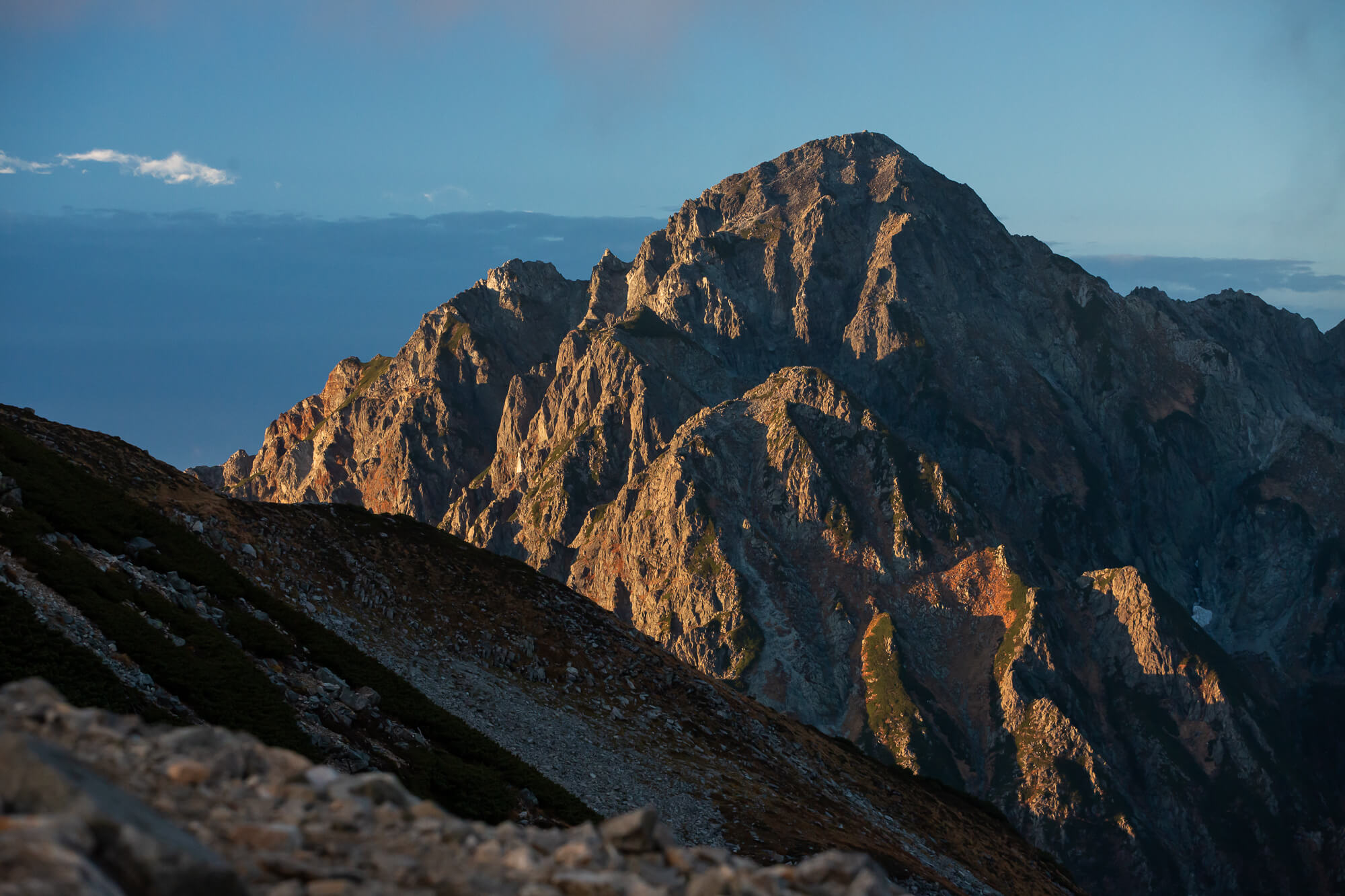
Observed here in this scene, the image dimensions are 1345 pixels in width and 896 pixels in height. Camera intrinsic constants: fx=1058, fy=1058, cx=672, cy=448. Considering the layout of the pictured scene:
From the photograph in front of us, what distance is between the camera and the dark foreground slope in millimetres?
46094

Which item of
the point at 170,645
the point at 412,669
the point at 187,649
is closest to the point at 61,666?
the point at 170,645

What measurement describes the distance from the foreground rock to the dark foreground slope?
78.0 feet

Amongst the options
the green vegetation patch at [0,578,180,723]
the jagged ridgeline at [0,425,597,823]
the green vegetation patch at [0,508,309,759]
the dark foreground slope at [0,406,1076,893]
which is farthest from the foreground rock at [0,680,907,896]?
the green vegetation patch at [0,508,309,759]

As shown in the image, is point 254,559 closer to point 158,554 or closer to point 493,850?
point 158,554

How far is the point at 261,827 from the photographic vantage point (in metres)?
16.8

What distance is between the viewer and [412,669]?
6825cm

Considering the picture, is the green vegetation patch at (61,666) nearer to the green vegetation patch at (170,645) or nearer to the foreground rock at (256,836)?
the green vegetation patch at (170,645)

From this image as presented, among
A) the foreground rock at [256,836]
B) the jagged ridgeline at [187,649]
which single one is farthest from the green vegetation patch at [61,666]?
the foreground rock at [256,836]

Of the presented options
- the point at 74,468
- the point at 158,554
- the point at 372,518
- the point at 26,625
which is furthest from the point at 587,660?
the point at 26,625

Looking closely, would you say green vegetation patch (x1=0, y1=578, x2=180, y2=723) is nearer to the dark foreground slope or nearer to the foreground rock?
the dark foreground slope

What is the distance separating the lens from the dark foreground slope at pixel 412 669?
4609 centimetres

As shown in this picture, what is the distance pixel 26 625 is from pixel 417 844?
3116 cm

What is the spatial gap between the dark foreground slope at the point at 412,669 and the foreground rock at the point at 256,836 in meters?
23.8

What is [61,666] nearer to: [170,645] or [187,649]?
[170,645]
